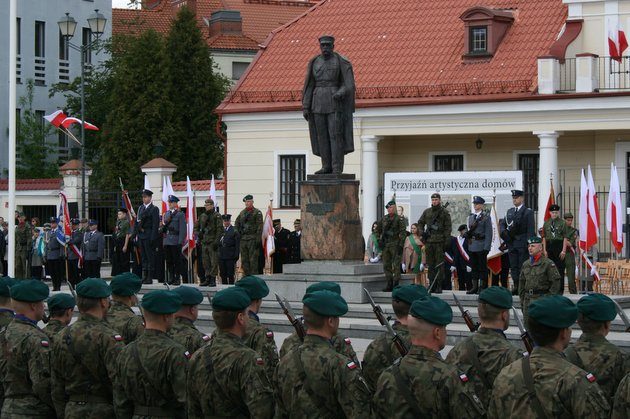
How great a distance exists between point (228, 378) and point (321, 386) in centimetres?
59

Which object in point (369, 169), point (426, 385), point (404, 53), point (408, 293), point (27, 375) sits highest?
point (404, 53)

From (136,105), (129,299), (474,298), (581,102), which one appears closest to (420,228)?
(474,298)

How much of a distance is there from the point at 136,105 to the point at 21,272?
19.8m

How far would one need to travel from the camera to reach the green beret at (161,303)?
8305mm

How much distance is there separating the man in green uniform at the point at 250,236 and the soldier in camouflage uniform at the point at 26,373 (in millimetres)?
14721

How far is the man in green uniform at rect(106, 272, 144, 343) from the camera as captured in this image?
397 inches

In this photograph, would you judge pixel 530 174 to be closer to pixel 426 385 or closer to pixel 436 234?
pixel 436 234

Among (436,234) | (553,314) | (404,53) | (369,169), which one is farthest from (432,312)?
(404,53)

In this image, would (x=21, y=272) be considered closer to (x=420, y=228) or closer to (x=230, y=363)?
Answer: (x=420, y=228)

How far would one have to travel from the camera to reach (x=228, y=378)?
25.0 ft

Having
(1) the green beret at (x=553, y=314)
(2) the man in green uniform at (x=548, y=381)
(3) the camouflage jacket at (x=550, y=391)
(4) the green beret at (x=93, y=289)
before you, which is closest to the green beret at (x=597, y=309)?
(2) the man in green uniform at (x=548, y=381)

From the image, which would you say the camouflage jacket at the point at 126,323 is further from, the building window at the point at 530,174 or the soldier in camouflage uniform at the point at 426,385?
the building window at the point at 530,174

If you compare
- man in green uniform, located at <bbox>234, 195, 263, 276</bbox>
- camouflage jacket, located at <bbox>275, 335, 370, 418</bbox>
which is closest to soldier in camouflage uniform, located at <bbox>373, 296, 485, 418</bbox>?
camouflage jacket, located at <bbox>275, 335, 370, 418</bbox>

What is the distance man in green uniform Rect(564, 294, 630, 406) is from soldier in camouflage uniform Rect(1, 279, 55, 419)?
3.52 meters
